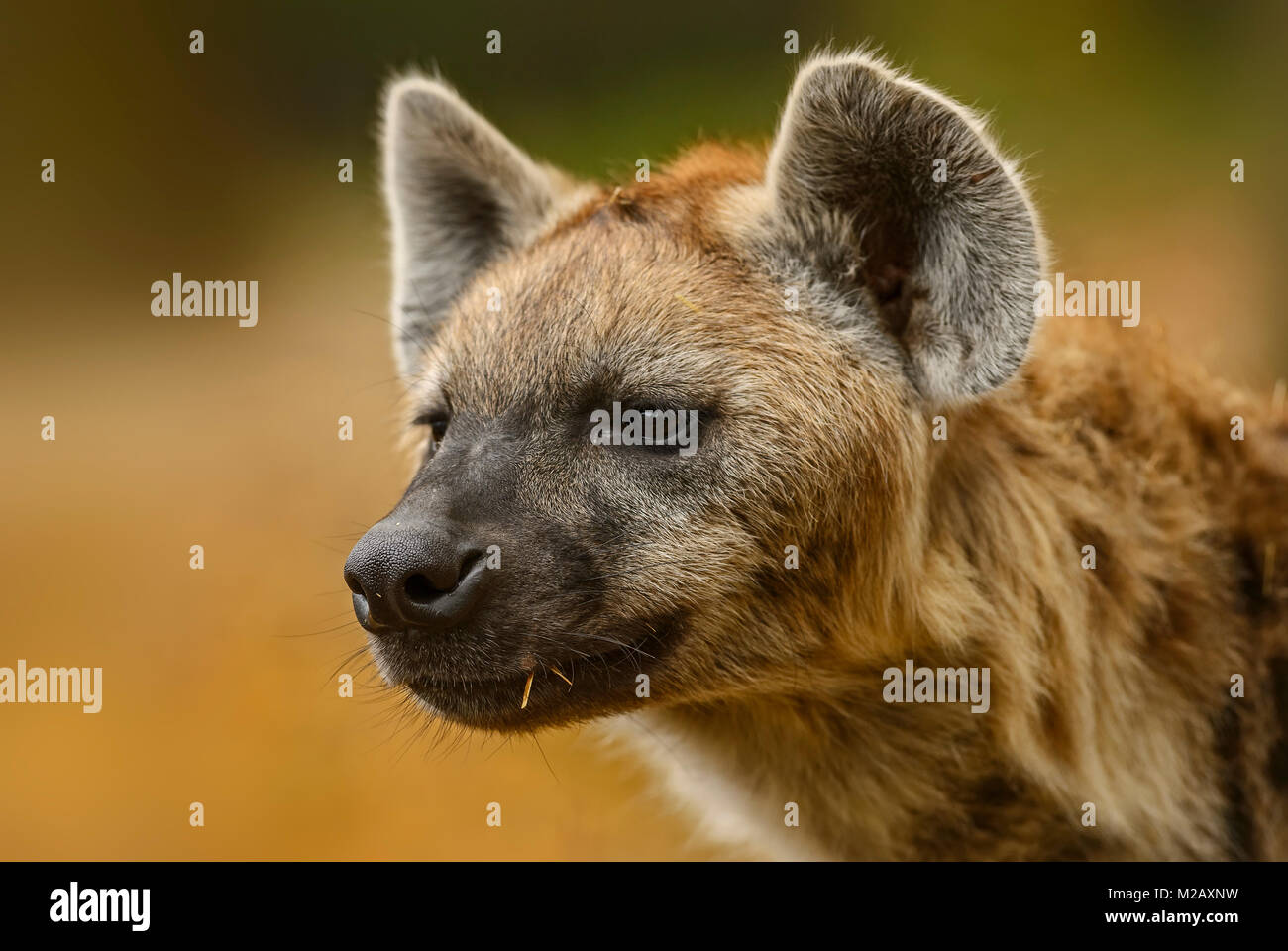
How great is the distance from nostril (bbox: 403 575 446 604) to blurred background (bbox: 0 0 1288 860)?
2851 millimetres

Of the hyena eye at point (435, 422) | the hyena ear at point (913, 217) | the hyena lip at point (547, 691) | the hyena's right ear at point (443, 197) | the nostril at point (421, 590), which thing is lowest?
the hyena lip at point (547, 691)

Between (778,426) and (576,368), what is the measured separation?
471 mm

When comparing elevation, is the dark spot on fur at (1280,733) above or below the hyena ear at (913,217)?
below

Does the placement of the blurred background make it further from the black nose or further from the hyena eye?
the black nose

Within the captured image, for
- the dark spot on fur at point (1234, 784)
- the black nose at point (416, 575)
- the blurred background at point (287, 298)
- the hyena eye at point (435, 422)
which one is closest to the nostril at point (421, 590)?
the black nose at point (416, 575)

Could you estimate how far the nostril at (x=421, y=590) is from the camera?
2.55 metres

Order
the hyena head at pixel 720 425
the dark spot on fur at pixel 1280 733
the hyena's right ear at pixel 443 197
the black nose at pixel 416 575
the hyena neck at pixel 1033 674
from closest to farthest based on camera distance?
1. the black nose at pixel 416 575
2. the hyena head at pixel 720 425
3. the hyena neck at pixel 1033 674
4. the dark spot on fur at pixel 1280 733
5. the hyena's right ear at pixel 443 197

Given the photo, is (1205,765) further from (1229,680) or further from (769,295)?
(769,295)

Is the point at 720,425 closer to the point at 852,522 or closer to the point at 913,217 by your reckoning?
the point at 852,522

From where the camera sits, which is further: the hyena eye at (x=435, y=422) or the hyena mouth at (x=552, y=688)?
the hyena eye at (x=435, y=422)

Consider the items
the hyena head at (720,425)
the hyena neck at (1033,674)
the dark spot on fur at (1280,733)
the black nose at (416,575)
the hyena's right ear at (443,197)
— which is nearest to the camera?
the black nose at (416,575)

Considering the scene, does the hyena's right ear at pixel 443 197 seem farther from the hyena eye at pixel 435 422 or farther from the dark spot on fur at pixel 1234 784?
the dark spot on fur at pixel 1234 784

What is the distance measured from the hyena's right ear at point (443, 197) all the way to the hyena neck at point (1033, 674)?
140 centimetres

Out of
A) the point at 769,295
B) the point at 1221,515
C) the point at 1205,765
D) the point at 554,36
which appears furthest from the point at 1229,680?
the point at 554,36
